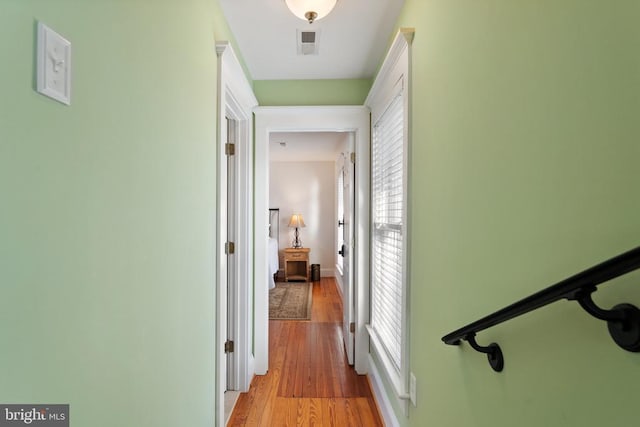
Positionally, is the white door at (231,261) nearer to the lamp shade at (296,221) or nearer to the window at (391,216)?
the window at (391,216)

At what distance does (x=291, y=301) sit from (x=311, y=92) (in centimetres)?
322

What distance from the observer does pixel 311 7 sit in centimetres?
153

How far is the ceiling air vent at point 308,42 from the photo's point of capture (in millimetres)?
1972

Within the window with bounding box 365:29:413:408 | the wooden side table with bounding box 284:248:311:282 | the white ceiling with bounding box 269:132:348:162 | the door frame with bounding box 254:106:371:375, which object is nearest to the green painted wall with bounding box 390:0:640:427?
the window with bounding box 365:29:413:408

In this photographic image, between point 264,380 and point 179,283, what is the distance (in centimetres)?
171

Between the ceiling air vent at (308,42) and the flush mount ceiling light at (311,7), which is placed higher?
the ceiling air vent at (308,42)

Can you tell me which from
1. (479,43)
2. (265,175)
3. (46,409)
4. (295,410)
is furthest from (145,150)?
(295,410)

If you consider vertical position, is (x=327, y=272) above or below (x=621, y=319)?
below

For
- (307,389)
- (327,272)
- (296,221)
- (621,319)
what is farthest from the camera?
(327,272)

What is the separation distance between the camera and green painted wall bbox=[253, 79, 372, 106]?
8.68ft

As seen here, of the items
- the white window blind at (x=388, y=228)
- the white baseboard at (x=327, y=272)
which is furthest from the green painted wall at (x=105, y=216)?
the white baseboard at (x=327, y=272)

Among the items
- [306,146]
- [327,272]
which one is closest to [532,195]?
[306,146]

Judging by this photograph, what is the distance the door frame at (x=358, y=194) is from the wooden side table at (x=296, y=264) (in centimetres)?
332
